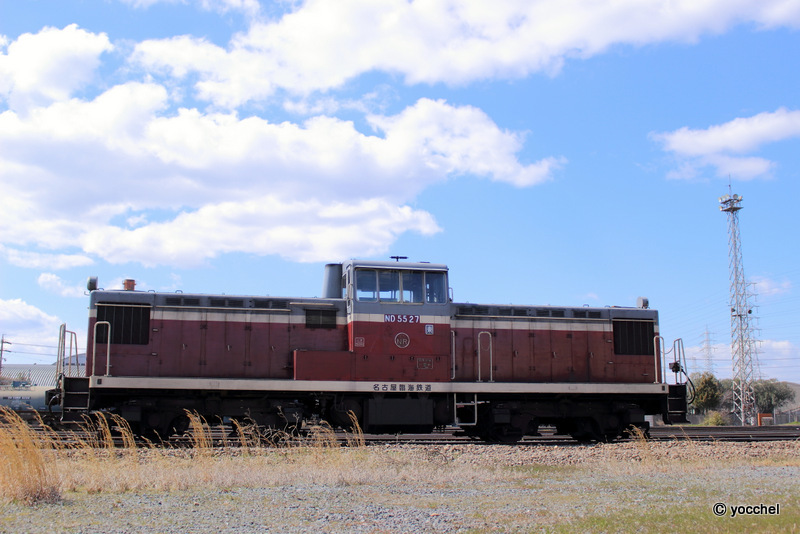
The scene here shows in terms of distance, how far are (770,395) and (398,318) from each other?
211 feet

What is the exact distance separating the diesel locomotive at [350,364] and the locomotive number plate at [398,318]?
Result: 0.02 metres

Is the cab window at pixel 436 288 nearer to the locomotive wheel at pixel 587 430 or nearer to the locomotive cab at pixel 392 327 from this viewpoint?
the locomotive cab at pixel 392 327

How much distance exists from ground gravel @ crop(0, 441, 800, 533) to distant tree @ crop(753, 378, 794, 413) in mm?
63036

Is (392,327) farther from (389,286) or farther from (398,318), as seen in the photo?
(389,286)

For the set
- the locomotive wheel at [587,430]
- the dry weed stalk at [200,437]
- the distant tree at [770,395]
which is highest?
the dry weed stalk at [200,437]

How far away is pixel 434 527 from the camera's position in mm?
5898

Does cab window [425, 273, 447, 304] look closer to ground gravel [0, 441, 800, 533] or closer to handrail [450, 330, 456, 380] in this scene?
handrail [450, 330, 456, 380]

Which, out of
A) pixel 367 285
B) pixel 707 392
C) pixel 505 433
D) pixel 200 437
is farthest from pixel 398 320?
pixel 707 392

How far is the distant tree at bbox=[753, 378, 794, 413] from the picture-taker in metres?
66.7

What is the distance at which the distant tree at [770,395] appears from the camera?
219 ft

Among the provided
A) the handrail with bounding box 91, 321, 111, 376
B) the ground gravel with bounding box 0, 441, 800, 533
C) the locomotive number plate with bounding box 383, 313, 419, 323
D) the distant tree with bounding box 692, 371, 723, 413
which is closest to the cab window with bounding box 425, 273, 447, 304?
the locomotive number plate with bounding box 383, 313, 419, 323

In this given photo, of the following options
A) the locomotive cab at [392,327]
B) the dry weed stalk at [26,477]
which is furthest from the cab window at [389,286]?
the dry weed stalk at [26,477]

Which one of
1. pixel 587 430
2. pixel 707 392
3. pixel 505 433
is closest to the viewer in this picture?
pixel 505 433

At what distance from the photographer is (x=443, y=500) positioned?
23.9ft
